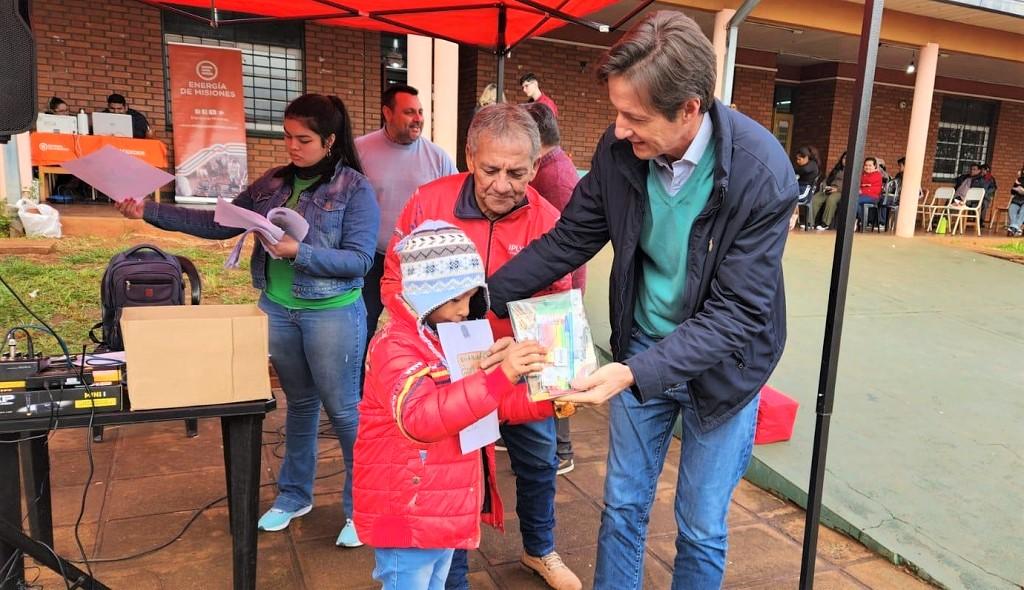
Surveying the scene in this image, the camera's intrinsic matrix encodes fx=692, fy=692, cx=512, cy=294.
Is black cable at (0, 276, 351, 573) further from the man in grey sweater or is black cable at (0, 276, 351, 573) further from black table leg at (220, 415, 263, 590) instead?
the man in grey sweater

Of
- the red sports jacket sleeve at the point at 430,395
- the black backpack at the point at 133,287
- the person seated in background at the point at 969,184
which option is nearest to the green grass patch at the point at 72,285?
the black backpack at the point at 133,287

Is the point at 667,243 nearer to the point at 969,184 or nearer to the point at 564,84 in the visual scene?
the point at 564,84

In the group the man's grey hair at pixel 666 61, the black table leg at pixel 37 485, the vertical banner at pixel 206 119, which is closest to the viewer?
the man's grey hair at pixel 666 61

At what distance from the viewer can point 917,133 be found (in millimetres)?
11727

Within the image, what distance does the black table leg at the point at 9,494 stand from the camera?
197 centimetres

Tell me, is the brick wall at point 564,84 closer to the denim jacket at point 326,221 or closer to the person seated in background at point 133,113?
the person seated in background at point 133,113

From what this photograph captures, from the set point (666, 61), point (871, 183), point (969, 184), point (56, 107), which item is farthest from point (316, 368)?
point (969, 184)

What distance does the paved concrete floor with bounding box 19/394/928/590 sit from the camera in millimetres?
2623

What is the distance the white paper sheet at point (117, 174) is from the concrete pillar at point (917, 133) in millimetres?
12351

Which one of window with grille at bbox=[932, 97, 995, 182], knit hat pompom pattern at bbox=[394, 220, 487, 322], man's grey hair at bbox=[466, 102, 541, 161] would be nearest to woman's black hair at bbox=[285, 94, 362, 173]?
man's grey hair at bbox=[466, 102, 541, 161]

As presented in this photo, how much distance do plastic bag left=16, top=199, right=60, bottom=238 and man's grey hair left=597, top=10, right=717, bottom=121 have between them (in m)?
7.75

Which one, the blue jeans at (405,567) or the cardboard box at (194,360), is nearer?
the blue jeans at (405,567)

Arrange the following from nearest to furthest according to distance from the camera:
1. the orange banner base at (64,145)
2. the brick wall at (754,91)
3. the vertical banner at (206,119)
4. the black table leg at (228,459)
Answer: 1. the black table leg at (228,459)
2. the orange banner base at (64,145)
3. the vertical banner at (206,119)
4. the brick wall at (754,91)

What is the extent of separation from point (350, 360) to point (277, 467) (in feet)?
3.81
